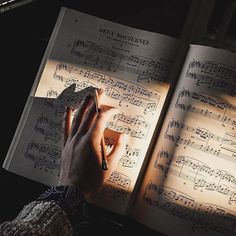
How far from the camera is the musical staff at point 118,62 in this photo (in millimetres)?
973

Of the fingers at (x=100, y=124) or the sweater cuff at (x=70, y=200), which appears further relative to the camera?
the fingers at (x=100, y=124)

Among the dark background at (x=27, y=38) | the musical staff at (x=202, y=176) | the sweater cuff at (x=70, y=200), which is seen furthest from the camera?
the dark background at (x=27, y=38)

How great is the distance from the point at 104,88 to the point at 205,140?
0.96 feet

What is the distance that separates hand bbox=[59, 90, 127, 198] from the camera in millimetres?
917

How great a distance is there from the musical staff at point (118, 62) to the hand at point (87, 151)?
83 mm

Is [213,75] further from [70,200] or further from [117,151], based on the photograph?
[70,200]

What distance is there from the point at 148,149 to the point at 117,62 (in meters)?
0.24

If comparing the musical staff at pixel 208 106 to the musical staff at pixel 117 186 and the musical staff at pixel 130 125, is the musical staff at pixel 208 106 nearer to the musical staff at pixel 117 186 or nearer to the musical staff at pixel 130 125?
the musical staff at pixel 130 125

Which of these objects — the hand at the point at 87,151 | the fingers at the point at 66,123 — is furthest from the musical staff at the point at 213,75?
the fingers at the point at 66,123

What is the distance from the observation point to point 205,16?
1.07 m

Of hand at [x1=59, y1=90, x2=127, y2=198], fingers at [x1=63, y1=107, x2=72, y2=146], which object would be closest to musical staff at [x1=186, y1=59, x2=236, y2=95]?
hand at [x1=59, y1=90, x2=127, y2=198]

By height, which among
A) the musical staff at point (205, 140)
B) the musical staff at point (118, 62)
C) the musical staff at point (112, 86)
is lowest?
the musical staff at point (205, 140)

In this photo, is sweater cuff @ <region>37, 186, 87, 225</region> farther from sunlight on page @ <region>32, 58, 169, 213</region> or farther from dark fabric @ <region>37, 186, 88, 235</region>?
sunlight on page @ <region>32, 58, 169, 213</region>

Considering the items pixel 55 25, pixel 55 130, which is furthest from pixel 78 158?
pixel 55 25
